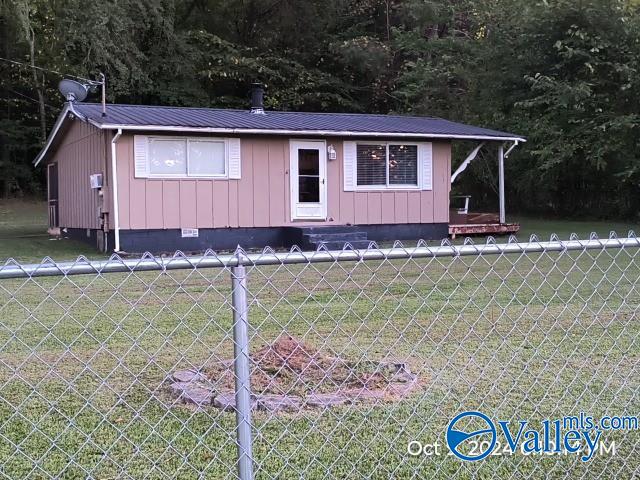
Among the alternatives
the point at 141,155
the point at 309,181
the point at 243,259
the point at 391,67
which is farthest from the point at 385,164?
the point at 243,259

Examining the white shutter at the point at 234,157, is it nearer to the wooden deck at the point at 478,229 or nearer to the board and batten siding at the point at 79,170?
the board and batten siding at the point at 79,170

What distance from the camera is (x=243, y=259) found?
2.18 m

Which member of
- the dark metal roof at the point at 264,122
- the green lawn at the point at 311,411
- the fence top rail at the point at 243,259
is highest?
the dark metal roof at the point at 264,122

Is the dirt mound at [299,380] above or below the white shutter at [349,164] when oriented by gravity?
below

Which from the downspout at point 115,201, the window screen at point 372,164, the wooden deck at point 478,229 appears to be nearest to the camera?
the downspout at point 115,201

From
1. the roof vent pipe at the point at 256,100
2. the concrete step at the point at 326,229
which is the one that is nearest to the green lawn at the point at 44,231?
the concrete step at the point at 326,229

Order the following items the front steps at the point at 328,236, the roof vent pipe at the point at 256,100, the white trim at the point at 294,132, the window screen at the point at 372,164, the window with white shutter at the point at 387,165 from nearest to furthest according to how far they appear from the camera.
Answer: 1. the white trim at the point at 294,132
2. the front steps at the point at 328,236
3. the window with white shutter at the point at 387,165
4. the window screen at the point at 372,164
5. the roof vent pipe at the point at 256,100

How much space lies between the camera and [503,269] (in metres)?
9.44

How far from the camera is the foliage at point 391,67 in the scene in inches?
703

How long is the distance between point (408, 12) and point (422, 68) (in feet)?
11.8

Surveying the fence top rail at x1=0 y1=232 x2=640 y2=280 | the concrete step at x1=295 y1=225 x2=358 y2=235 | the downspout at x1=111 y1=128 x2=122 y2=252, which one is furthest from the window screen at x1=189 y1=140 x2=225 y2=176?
the fence top rail at x1=0 y1=232 x2=640 y2=280

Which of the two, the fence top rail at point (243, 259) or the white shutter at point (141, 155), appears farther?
the white shutter at point (141, 155)

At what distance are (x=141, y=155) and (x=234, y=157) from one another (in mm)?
1794

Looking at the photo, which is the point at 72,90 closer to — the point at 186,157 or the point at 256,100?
the point at 186,157
